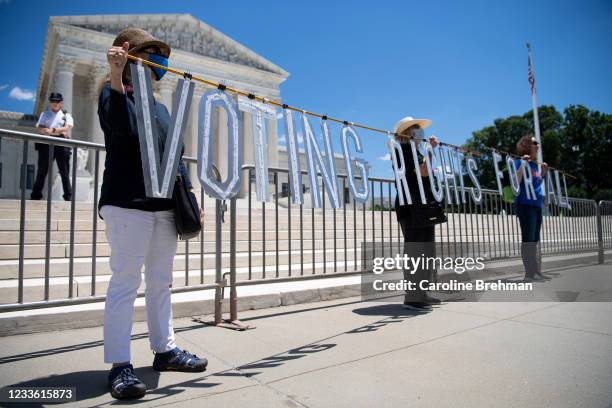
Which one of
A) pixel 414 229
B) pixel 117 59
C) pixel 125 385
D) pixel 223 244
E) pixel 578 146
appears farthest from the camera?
pixel 578 146

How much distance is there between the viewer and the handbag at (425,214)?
4.19m

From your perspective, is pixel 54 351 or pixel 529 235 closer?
pixel 54 351

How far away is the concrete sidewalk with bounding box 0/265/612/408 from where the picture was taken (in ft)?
6.22

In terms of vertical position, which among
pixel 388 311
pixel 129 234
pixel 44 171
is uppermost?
pixel 44 171

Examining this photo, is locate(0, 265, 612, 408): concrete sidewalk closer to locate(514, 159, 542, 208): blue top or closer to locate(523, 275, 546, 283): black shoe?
locate(523, 275, 546, 283): black shoe

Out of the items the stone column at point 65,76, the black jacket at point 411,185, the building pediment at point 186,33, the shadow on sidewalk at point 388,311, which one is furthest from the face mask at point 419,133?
the building pediment at point 186,33

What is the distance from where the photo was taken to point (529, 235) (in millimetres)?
5762

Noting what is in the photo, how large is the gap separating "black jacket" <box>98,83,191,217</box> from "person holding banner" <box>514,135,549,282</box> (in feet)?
17.7

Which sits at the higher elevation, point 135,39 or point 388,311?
point 135,39

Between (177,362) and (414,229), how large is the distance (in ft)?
9.43

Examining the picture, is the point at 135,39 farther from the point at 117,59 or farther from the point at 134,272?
→ the point at 134,272

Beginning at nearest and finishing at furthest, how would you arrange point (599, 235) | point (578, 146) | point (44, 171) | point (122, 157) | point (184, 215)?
point (122, 157) < point (184, 215) < point (44, 171) < point (599, 235) < point (578, 146)

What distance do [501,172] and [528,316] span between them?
2798 millimetres

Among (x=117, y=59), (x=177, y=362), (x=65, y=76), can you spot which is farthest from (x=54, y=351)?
(x=65, y=76)
